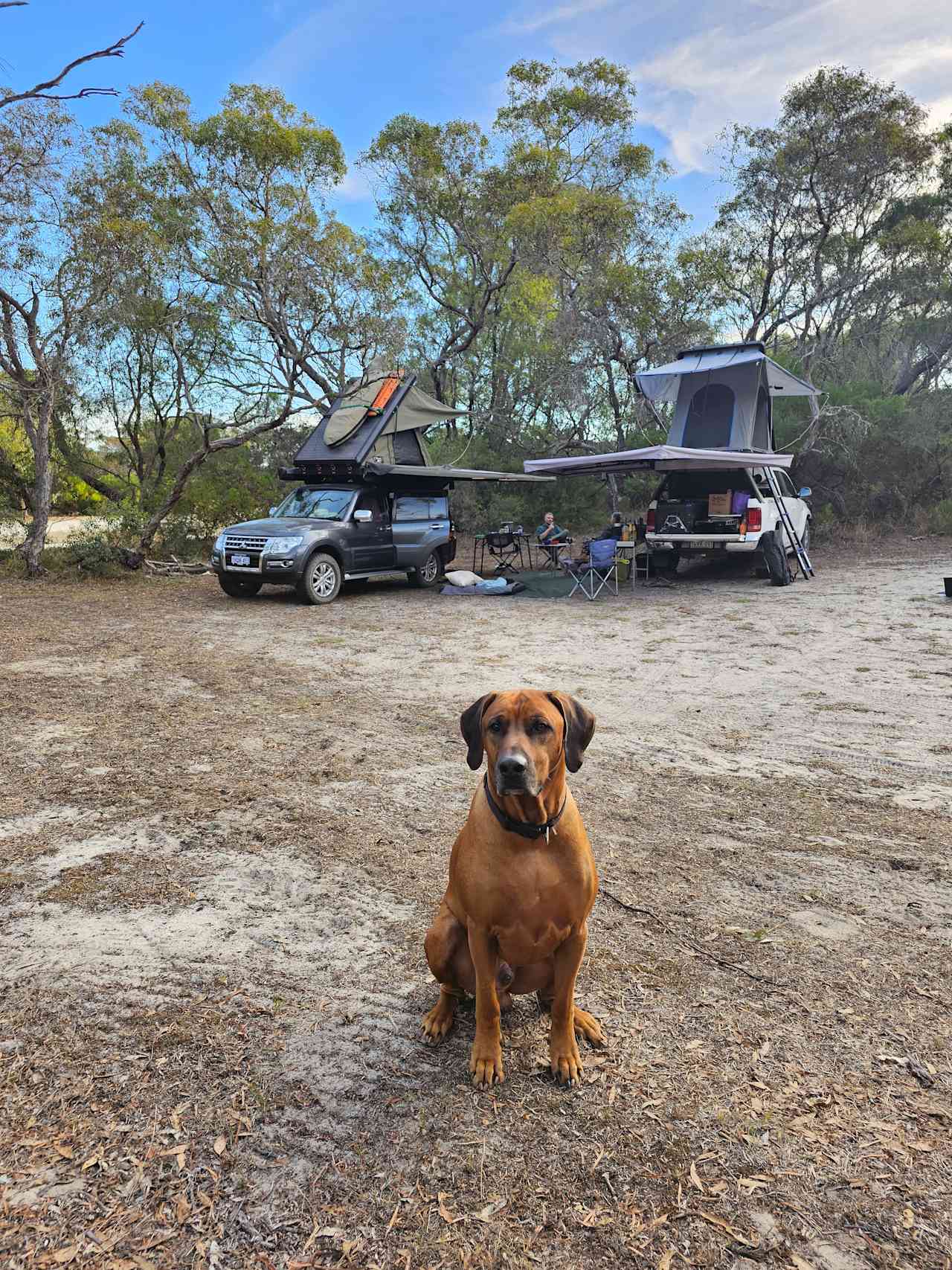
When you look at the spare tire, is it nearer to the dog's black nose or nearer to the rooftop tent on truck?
the rooftop tent on truck

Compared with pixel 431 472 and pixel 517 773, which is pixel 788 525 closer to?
pixel 431 472

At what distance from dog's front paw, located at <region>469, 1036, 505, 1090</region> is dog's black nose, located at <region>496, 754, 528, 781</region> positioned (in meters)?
0.84

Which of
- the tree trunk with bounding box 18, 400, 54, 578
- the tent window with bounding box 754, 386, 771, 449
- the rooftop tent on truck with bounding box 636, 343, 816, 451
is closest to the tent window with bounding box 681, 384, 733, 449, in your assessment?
the rooftop tent on truck with bounding box 636, 343, 816, 451

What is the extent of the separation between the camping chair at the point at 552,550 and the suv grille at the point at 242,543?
5089 millimetres

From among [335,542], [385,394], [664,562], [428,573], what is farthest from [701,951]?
[385,394]

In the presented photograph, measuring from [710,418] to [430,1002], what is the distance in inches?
585

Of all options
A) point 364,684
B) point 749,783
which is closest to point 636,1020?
point 749,783

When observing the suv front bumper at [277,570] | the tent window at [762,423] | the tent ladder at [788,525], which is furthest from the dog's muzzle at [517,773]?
the tent window at [762,423]

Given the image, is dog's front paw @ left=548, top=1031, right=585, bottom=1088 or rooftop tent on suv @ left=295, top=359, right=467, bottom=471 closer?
dog's front paw @ left=548, top=1031, right=585, bottom=1088

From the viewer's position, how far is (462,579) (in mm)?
13461

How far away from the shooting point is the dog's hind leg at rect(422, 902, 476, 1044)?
2.36 metres

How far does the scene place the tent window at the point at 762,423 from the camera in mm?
15414

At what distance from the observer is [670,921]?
10.1ft

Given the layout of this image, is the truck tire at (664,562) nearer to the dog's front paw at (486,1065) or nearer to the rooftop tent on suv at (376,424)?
the rooftop tent on suv at (376,424)
